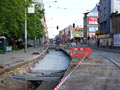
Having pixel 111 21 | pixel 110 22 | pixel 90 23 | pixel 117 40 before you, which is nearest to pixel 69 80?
pixel 117 40

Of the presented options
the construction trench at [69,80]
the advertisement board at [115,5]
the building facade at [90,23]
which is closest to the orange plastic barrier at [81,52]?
the construction trench at [69,80]

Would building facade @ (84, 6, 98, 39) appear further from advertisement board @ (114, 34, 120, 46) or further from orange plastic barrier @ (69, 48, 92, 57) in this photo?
orange plastic barrier @ (69, 48, 92, 57)

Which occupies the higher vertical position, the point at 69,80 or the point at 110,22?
the point at 110,22

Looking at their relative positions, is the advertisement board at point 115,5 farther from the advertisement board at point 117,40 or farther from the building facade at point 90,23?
the building facade at point 90,23

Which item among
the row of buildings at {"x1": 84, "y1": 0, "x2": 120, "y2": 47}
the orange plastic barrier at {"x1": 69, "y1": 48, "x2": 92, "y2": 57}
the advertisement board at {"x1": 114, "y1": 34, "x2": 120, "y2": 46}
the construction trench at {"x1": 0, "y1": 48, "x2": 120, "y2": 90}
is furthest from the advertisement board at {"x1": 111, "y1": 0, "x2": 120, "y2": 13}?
the construction trench at {"x1": 0, "y1": 48, "x2": 120, "y2": 90}

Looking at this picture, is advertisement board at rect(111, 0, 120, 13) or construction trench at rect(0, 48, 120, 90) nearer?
construction trench at rect(0, 48, 120, 90)

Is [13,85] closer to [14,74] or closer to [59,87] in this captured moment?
[14,74]

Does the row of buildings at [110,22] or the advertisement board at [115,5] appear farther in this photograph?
the advertisement board at [115,5]

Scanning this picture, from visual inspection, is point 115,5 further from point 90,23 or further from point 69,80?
point 90,23

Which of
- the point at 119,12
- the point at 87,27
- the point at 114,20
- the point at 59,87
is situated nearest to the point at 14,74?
the point at 59,87

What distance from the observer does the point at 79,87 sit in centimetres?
654

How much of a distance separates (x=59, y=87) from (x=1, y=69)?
5.16 metres

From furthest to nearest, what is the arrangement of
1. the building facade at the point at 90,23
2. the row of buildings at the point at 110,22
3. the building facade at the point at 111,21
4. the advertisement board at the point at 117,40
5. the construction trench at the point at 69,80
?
the building facade at the point at 90,23
the building facade at the point at 111,21
the row of buildings at the point at 110,22
the advertisement board at the point at 117,40
the construction trench at the point at 69,80

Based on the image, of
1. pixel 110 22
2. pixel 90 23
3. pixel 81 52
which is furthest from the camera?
pixel 90 23
